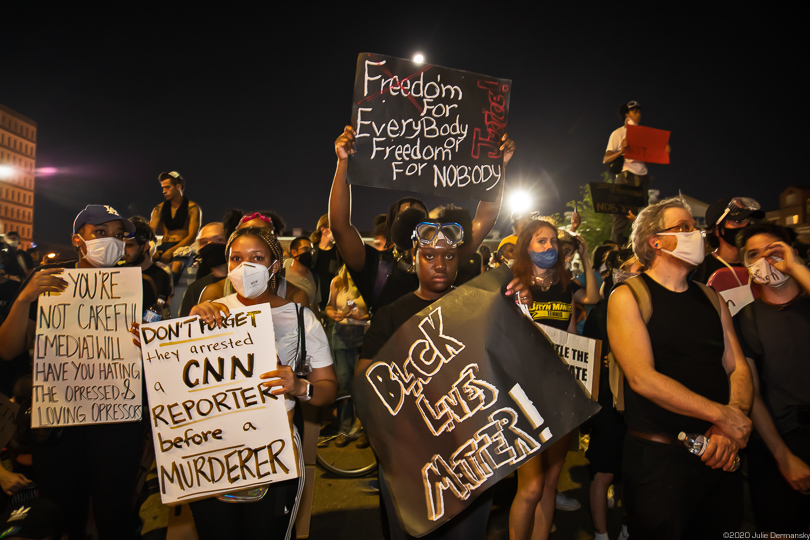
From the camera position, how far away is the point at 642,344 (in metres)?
2.54

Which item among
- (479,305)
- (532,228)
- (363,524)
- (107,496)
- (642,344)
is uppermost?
(532,228)

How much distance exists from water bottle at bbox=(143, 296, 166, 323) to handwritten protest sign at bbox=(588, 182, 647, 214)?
232 inches

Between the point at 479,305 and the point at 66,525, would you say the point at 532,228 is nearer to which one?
the point at 479,305

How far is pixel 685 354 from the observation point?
2.55 meters

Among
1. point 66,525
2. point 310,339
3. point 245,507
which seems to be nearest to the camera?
point 245,507

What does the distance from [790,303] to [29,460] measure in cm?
546

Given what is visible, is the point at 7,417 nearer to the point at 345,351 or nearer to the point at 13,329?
the point at 13,329

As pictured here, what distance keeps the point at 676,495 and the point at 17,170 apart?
382 ft

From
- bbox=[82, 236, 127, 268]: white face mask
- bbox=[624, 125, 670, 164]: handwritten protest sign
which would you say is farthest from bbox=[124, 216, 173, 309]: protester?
bbox=[624, 125, 670, 164]: handwritten protest sign

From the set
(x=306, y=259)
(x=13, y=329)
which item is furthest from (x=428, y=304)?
(x=306, y=259)

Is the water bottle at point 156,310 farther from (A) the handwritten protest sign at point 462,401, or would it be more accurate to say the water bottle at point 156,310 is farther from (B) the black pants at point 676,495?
(B) the black pants at point 676,495

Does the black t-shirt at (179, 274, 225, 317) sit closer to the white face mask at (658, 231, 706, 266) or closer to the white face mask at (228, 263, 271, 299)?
the white face mask at (228, 263, 271, 299)

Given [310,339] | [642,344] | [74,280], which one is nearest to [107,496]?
[74,280]

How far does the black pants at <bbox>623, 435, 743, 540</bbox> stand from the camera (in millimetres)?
2504
